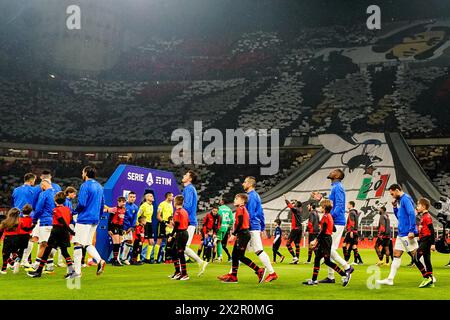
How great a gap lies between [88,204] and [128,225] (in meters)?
5.44

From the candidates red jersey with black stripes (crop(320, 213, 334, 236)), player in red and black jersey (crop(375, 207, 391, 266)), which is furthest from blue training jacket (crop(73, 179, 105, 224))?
player in red and black jersey (crop(375, 207, 391, 266))

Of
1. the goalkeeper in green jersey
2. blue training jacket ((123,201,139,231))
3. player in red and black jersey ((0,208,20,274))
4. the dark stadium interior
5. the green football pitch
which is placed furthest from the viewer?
the dark stadium interior

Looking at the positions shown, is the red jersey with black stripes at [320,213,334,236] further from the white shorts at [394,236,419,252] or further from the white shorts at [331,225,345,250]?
the white shorts at [394,236,419,252]

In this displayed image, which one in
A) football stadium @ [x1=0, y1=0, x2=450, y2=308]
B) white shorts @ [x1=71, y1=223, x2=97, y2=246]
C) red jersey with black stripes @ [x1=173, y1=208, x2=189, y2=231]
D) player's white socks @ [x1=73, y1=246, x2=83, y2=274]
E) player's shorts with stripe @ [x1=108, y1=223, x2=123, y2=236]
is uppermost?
football stadium @ [x1=0, y1=0, x2=450, y2=308]

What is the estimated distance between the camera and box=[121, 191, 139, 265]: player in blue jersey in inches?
633

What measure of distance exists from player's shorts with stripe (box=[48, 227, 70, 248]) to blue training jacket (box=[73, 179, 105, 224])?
2.51ft

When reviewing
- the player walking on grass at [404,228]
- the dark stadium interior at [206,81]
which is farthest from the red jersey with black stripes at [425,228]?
the dark stadium interior at [206,81]

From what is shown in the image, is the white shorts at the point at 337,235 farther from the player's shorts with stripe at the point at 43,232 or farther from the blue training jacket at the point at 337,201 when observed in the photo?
the player's shorts with stripe at the point at 43,232

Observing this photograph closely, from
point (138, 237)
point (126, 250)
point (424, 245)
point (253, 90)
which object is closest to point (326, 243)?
point (424, 245)

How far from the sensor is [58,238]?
36.8ft

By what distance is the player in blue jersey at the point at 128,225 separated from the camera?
16078mm

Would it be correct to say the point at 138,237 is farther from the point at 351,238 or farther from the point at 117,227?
the point at 351,238

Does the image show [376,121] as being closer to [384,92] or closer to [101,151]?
[384,92]

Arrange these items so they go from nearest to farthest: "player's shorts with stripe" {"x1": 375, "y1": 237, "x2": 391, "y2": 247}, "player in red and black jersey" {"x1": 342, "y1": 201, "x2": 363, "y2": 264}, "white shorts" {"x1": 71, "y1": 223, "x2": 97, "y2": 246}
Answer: "white shorts" {"x1": 71, "y1": 223, "x2": 97, "y2": 246} < "player in red and black jersey" {"x1": 342, "y1": 201, "x2": 363, "y2": 264} < "player's shorts with stripe" {"x1": 375, "y1": 237, "x2": 391, "y2": 247}
